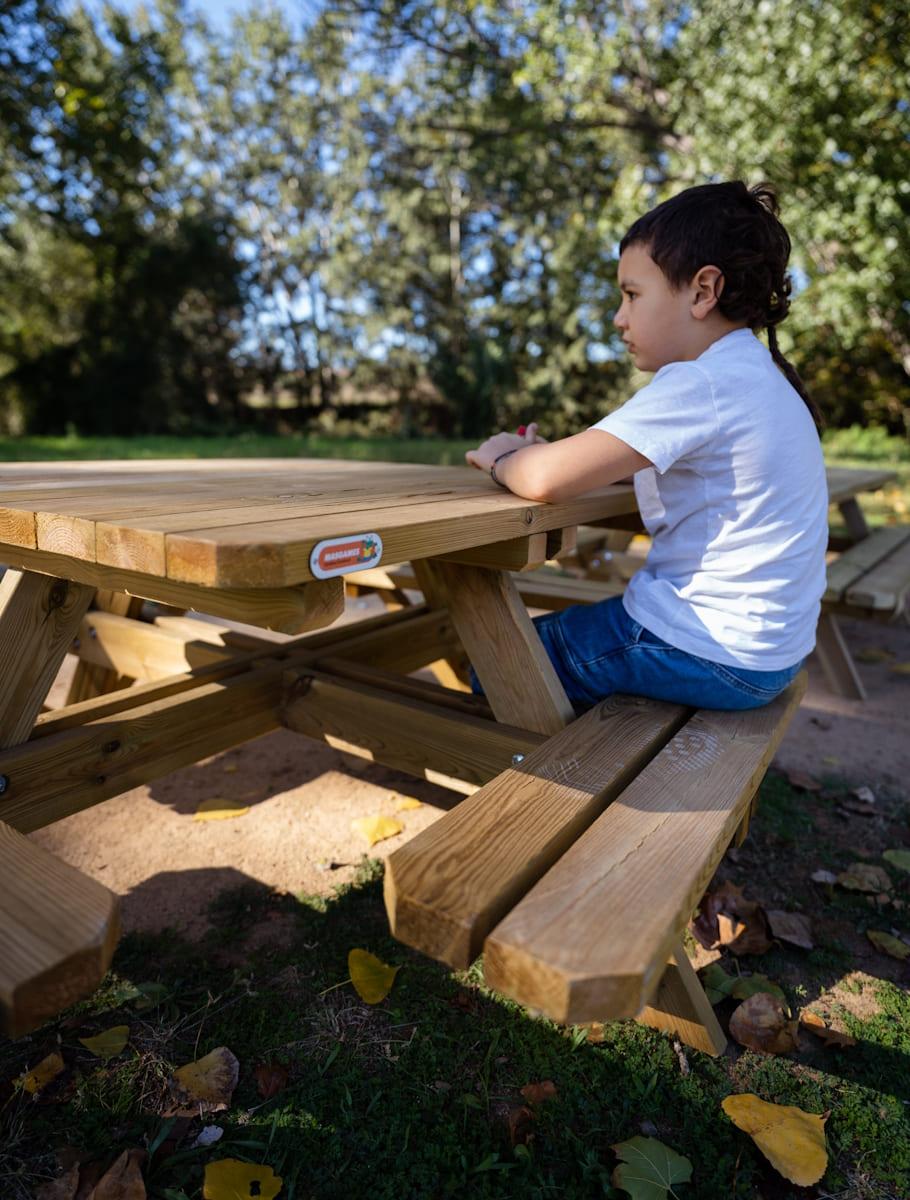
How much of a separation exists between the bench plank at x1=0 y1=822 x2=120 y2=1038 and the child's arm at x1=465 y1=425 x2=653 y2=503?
105 centimetres

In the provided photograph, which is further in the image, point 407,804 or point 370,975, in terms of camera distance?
point 407,804

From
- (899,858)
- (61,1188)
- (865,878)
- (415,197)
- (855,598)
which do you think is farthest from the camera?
(415,197)

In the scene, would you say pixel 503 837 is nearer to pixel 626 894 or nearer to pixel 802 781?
pixel 626 894

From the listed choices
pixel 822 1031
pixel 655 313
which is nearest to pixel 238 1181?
pixel 822 1031

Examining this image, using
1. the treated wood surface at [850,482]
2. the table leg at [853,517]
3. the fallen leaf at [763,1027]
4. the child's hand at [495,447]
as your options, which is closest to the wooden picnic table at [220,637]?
the child's hand at [495,447]

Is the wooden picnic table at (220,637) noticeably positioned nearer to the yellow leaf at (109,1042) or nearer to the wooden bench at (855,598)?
the yellow leaf at (109,1042)

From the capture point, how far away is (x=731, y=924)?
2.00 metres

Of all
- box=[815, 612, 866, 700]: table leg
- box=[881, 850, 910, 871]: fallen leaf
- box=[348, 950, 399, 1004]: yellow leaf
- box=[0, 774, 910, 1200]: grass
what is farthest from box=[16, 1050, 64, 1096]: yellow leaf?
box=[815, 612, 866, 700]: table leg

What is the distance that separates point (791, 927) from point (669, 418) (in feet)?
4.21

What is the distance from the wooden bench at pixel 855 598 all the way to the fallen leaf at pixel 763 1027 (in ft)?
6.65

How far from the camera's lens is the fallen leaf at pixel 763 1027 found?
1646 mm

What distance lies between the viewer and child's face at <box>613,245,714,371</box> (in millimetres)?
1758

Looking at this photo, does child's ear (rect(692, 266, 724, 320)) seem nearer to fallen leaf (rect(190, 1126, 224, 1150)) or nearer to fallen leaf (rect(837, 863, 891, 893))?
fallen leaf (rect(837, 863, 891, 893))

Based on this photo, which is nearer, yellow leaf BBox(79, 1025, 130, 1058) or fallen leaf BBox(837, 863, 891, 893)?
yellow leaf BBox(79, 1025, 130, 1058)
